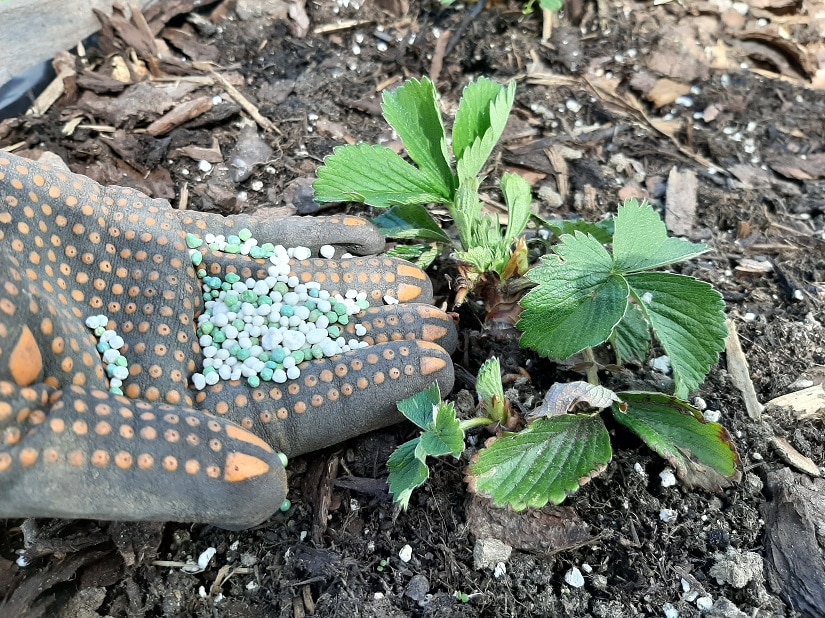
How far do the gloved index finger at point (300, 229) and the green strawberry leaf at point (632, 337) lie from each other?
0.68 m

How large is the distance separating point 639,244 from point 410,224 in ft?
2.21

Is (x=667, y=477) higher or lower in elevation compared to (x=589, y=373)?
lower

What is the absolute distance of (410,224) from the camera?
205cm

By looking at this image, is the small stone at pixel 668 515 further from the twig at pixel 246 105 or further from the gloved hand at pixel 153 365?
the twig at pixel 246 105

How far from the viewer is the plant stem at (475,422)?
1.60m

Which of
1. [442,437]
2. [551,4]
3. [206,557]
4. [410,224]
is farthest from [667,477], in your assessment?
[551,4]

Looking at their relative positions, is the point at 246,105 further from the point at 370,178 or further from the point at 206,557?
the point at 206,557

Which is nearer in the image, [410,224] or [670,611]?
[670,611]

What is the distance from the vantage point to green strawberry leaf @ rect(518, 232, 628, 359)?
162cm

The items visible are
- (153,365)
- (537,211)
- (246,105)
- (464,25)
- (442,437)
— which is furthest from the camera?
(464,25)

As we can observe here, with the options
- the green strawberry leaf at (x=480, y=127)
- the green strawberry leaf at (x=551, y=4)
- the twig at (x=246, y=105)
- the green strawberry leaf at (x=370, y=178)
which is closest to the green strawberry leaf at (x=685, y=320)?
the green strawberry leaf at (x=480, y=127)

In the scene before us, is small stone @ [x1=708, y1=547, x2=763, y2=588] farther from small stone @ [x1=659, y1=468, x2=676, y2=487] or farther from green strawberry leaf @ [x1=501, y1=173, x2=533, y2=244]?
green strawberry leaf @ [x1=501, y1=173, x2=533, y2=244]

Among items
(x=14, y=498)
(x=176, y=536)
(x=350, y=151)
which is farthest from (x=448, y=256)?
(x=14, y=498)

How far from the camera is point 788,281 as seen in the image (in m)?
2.11
